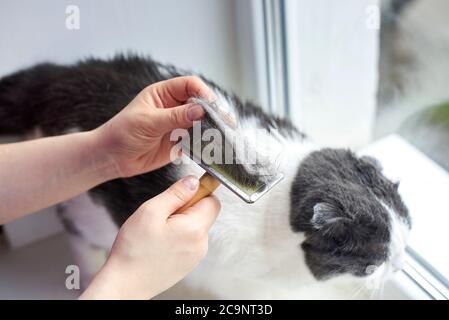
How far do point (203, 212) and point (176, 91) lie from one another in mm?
178

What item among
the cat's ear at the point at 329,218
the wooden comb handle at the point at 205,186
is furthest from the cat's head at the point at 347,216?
the wooden comb handle at the point at 205,186

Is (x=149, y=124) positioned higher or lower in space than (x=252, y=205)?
higher

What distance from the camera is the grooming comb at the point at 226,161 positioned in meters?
0.57

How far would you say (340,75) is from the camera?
0.89m

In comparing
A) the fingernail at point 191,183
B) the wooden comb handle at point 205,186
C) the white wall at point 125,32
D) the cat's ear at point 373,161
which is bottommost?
the cat's ear at point 373,161

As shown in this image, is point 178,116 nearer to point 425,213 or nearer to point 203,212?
point 203,212

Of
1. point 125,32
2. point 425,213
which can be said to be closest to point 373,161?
point 425,213

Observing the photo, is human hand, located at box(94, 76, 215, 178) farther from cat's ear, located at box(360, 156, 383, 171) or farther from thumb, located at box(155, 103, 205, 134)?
cat's ear, located at box(360, 156, 383, 171)

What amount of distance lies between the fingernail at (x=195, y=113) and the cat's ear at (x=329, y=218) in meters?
0.19

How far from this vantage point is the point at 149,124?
2.04 ft

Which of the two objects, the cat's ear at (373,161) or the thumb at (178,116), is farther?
the cat's ear at (373,161)

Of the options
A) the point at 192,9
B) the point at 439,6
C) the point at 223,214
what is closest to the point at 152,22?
the point at 192,9

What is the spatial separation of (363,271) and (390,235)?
0.06 m

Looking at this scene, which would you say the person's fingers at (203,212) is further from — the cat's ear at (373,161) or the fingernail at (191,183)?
the cat's ear at (373,161)
